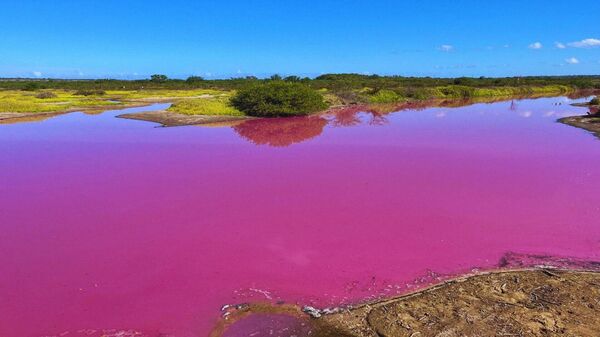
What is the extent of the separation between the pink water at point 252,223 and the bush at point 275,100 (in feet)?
34.8

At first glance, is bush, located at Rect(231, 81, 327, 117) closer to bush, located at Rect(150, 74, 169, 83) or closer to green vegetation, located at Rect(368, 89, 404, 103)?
green vegetation, located at Rect(368, 89, 404, 103)

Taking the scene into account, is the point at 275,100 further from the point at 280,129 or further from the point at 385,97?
the point at 385,97

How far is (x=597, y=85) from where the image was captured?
68.1 meters

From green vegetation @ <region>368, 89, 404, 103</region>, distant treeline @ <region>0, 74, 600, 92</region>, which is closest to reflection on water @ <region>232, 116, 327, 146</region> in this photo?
green vegetation @ <region>368, 89, 404, 103</region>

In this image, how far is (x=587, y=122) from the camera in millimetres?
22156

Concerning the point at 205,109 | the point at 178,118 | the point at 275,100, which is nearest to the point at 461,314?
the point at 178,118

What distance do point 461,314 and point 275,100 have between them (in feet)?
74.7

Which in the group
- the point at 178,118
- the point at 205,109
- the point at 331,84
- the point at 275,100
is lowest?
the point at 178,118

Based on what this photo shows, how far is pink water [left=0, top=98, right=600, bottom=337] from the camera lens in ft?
18.3

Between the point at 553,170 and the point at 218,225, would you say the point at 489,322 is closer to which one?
the point at 218,225

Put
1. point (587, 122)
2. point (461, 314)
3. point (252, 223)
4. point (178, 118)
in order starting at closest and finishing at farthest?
point (461, 314), point (252, 223), point (587, 122), point (178, 118)

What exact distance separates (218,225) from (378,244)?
2863 mm

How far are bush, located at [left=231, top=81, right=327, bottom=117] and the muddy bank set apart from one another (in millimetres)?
21731

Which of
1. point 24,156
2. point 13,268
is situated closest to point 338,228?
point 13,268
